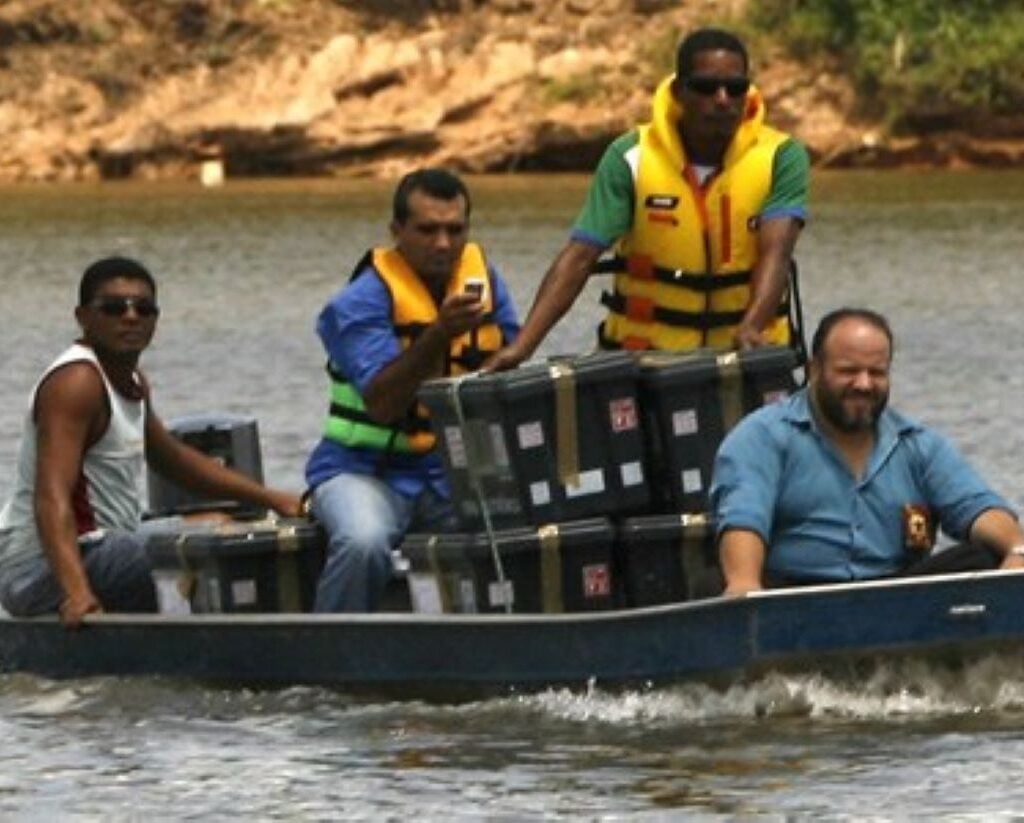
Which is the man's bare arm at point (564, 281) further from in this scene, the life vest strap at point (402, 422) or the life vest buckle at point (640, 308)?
the life vest strap at point (402, 422)

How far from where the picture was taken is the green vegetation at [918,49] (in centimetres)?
5506

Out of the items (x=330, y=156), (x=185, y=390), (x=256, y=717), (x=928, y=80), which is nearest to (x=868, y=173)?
(x=928, y=80)

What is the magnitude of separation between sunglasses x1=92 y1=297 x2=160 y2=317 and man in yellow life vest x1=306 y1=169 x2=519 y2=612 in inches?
19.4

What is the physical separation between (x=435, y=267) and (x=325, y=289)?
73.6 ft

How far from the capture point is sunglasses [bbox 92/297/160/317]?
41.7 ft

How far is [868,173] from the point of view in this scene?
5422cm

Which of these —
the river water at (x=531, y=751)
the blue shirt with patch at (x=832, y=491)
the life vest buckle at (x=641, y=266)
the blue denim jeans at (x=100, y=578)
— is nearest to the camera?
the river water at (x=531, y=751)

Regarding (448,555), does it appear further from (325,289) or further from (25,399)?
(325,289)

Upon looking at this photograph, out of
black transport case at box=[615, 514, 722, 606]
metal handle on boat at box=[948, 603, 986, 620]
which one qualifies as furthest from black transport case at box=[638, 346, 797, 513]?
metal handle on boat at box=[948, 603, 986, 620]

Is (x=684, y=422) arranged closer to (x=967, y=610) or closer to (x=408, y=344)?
(x=408, y=344)

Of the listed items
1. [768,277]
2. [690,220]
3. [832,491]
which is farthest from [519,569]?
[690,220]

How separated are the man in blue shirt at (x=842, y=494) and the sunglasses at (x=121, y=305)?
1.82m

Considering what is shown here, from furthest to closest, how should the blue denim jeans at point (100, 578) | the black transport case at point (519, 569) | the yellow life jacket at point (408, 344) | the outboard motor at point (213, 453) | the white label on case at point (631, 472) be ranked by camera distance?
the outboard motor at point (213, 453) → the blue denim jeans at point (100, 578) → the yellow life jacket at point (408, 344) → the white label on case at point (631, 472) → the black transport case at point (519, 569)

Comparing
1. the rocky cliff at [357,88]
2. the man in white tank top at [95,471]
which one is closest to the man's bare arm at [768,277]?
the man in white tank top at [95,471]
